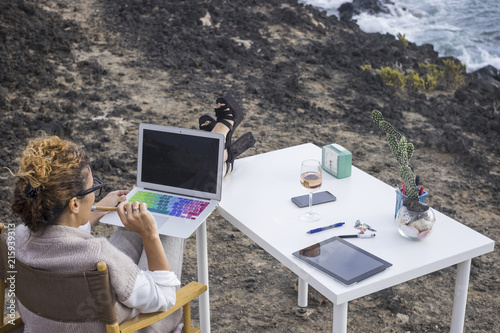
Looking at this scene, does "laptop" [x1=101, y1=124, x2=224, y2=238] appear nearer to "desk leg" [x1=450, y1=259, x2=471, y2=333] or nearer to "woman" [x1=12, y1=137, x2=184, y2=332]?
"woman" [x1=12, y1=137, x2=184, y2=332]

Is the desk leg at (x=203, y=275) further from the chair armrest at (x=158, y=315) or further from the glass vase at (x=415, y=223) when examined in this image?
the glass vase at (x=415, y=223)

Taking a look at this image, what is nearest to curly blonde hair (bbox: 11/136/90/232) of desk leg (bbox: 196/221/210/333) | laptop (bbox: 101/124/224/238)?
laptop (bbox: 101/124/224/238)

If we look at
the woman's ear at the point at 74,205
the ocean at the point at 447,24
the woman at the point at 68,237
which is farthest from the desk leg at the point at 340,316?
the ocean at the point at 447,24

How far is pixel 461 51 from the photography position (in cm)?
1369

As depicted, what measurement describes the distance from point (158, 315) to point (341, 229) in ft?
2.85

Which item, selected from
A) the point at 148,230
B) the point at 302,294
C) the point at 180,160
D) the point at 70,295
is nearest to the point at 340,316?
the point at 148,230

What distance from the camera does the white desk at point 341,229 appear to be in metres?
2.26

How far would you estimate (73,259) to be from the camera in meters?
1.93

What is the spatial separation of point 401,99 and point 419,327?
4180mm

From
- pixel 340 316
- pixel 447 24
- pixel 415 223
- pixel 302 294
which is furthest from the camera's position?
pixel 447 24

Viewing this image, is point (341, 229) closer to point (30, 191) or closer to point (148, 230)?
point (148, 230)

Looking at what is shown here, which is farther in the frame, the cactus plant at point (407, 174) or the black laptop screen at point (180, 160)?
the black laptop screen at point (180, 160)

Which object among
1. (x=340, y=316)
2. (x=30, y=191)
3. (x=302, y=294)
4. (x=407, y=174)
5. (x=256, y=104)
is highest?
(x=30, y=191)

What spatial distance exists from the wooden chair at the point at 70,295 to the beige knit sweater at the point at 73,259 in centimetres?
3
